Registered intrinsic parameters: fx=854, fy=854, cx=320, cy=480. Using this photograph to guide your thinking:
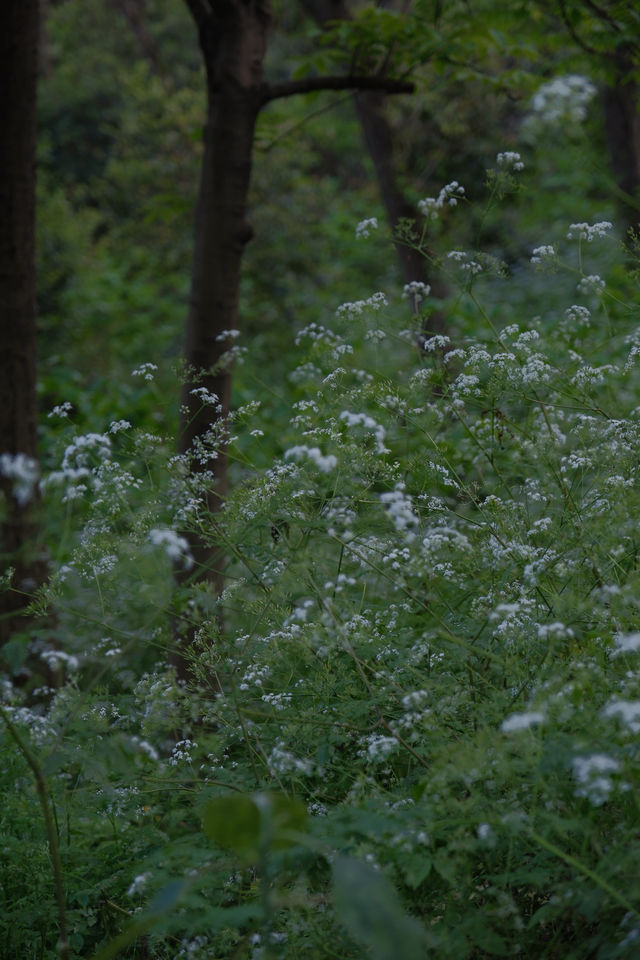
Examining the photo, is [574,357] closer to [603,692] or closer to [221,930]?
[603,692]

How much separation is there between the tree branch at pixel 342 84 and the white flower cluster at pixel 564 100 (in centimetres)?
214

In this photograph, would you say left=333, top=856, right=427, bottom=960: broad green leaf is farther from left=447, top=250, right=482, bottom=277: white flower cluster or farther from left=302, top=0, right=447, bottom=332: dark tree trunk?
left=302, top=0, right=447, bottom=332: dark tree trunk

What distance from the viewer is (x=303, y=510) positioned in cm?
248

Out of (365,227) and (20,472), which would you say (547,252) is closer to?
(365,227)

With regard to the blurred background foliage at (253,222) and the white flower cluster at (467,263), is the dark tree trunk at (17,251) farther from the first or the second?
the blurred background foliage at (253,222)

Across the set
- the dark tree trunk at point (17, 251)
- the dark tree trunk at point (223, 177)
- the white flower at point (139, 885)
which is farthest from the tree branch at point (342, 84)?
the white flower at point (139, 885)

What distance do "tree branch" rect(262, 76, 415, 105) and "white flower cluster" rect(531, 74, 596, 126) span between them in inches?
84.4

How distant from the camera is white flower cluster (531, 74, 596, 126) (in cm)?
249

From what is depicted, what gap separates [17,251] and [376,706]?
11.0 feet

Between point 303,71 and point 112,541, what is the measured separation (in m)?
3.23

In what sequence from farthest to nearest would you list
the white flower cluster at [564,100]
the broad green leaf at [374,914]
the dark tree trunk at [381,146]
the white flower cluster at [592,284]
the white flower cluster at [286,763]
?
the dark tree trunk at [381,146] → the white flower cluster at [592,284] → the white flower cluster at [564,100] → the white flower cluster at [286,763] → the broad green leaf at [374,914]

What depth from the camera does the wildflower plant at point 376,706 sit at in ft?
5.58

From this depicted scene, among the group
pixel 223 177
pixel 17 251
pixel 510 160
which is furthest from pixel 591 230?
pixel 17 251

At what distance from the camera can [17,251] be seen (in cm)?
452
